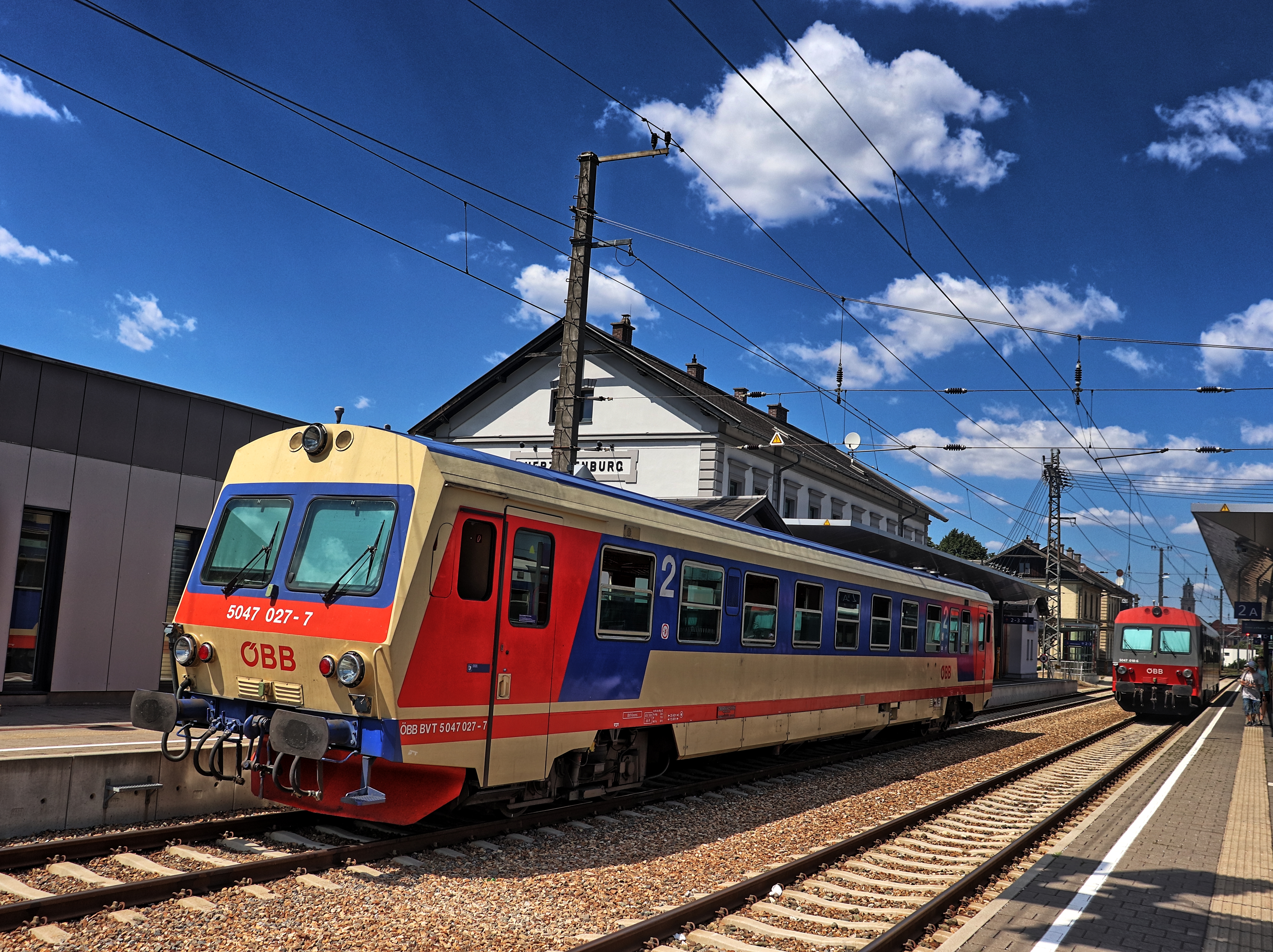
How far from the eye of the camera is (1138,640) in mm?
27328

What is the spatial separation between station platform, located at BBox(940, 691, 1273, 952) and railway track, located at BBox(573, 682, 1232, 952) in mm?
315

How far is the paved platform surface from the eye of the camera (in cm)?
884

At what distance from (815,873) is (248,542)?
535cm

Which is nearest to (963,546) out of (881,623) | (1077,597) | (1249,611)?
(1077,597)

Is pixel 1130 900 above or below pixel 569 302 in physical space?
below

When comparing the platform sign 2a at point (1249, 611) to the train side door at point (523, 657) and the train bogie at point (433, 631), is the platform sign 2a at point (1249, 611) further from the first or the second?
the train side door at point (523, 657)

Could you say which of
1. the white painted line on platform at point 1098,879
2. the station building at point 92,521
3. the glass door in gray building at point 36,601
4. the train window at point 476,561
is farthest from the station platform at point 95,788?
the white painted line on platform at point 1098,879

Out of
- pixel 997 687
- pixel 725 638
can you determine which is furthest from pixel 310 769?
pixel 997 687

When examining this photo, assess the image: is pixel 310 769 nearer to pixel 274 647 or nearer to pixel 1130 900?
pixel 274 647

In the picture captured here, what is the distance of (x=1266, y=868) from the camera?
326 inches

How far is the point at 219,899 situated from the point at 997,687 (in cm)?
2825

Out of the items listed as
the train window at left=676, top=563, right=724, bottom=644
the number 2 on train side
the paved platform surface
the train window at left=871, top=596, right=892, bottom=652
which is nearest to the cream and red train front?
the paved platform surface

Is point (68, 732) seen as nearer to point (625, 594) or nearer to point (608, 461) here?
point (625, 594)

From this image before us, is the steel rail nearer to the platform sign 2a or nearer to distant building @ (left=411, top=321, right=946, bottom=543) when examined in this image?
distant building @ (left=411, top=321, right=946, bottom=543)
